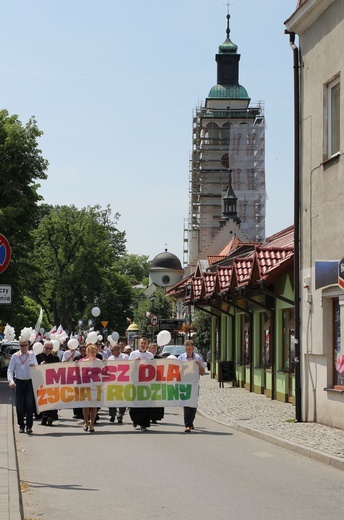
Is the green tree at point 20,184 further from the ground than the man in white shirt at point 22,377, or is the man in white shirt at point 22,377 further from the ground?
the green tree at point 20,184

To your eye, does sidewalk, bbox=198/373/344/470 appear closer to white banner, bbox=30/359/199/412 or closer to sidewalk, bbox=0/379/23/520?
white banner, bbox=30/359/199/412

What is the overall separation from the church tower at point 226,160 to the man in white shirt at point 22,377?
298 feet

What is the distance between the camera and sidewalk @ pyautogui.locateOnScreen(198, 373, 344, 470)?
15.2m

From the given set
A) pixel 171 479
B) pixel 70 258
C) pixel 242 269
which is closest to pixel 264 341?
pixel 242 269

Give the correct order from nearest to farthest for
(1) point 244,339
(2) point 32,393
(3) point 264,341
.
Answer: (2) point 32,393 < (3) point 264,341 < (1) point 244,339

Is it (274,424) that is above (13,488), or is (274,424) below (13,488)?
above

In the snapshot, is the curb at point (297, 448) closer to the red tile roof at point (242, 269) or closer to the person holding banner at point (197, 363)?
the person holding banner at point (197, 363)

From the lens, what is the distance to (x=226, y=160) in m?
122

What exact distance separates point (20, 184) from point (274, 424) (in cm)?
2264

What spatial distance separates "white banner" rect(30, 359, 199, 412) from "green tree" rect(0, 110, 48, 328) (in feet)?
65.4

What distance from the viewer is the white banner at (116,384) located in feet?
66.1

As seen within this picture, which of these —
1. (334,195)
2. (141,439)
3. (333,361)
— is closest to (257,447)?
(141,439)

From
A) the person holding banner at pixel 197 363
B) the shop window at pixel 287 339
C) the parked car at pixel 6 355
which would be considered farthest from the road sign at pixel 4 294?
the parked car at pixel 6 355

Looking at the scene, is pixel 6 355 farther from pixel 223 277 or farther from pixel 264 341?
pixel 264 341
